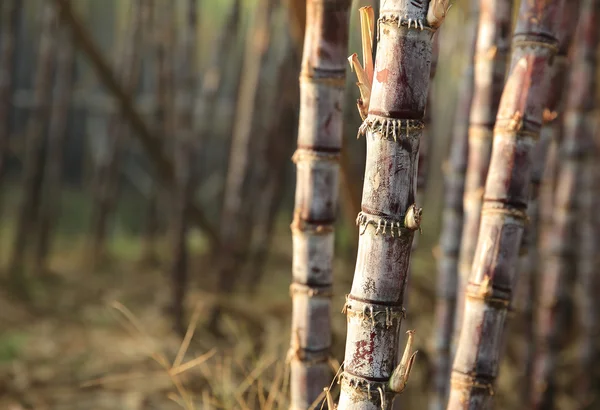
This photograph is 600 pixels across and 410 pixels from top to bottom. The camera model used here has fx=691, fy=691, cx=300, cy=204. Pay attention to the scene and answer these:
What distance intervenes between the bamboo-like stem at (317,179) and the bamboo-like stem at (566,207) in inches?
61.9

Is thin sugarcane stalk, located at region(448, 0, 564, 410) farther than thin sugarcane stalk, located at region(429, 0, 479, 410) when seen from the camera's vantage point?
No

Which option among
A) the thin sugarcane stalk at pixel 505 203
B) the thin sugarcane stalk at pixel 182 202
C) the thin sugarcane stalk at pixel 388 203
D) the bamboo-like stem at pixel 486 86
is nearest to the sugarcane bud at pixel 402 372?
the thin sugarcane stalk at pixel 388 203

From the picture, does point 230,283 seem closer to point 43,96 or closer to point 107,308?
point 107,308

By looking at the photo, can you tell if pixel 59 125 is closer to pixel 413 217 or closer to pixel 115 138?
pixel 115 138

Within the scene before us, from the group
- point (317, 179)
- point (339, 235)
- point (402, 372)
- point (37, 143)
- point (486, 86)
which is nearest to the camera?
point (402, 372)

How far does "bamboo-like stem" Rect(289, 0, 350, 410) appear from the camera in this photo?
1584 millimetres

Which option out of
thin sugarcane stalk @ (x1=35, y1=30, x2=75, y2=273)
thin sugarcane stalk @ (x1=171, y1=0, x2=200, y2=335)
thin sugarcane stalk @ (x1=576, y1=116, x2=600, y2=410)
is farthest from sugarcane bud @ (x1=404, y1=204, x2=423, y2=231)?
thin sugarcane stalk @ (x1=35, y1=30, x2=75, y2=273)

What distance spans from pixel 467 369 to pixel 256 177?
3.47 meters

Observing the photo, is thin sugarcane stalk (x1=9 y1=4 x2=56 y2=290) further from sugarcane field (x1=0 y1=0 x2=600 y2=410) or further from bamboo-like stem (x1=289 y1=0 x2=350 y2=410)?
bamboo-like stem (x1=289 y1=0 x2=350 y2=410)

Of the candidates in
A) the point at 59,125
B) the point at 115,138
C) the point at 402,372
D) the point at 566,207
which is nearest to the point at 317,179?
the point at 402,372

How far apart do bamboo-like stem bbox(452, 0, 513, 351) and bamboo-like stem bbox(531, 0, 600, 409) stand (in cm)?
106

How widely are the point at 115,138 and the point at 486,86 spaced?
353 centimetres

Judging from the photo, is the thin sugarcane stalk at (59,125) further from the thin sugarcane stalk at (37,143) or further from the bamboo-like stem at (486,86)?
the bamboo-like stem at (486,86)

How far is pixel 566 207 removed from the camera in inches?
116
